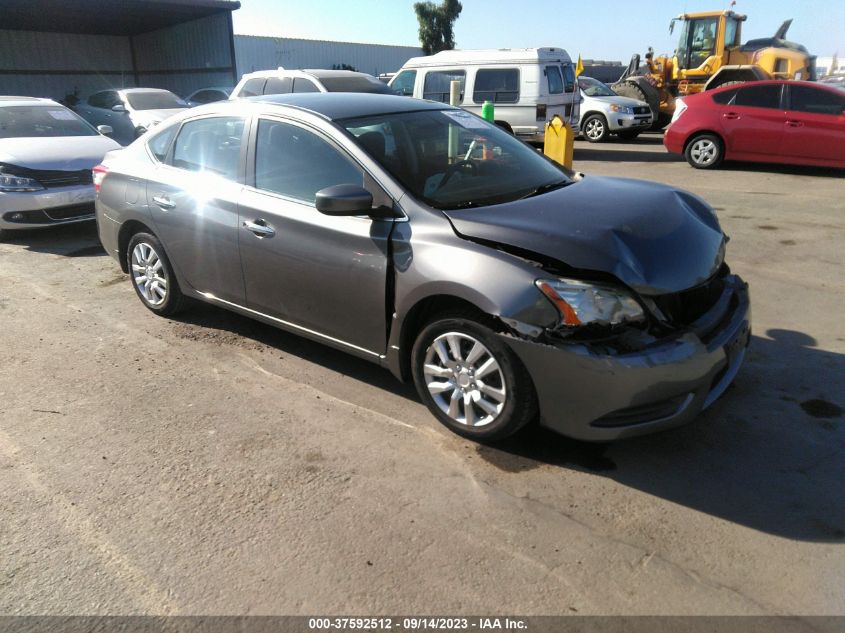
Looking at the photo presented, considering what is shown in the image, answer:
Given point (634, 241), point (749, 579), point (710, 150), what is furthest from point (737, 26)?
point (749, 579)

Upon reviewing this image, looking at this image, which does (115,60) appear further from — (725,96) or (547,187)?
(547,187)

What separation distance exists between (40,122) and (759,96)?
1107cm

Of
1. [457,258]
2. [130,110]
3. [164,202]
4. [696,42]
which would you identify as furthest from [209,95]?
[457,258]

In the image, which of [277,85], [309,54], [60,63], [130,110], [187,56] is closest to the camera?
[277,85]

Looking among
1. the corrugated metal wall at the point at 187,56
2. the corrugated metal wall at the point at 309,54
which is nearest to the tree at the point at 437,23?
the corrugated metal wall at the point at 309,54

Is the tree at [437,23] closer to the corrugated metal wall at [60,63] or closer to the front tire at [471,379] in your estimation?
the corrugated metal wall at [60,63]

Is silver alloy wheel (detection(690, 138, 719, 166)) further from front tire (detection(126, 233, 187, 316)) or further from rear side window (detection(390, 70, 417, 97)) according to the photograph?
front tire (detection(126, 233, 187, 316))

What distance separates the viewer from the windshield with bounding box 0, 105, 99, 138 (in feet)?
28.5

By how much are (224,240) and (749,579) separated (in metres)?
3.45

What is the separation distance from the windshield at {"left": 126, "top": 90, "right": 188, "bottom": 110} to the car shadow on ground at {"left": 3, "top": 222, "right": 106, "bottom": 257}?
622 centimetres

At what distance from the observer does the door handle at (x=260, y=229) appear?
159 inches

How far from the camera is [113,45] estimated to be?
2716cm

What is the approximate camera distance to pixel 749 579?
2512 millimetres

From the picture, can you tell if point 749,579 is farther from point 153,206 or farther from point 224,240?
point 153,206
